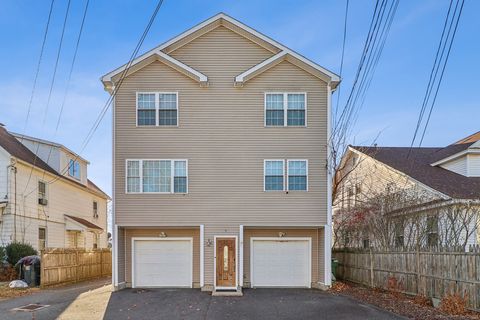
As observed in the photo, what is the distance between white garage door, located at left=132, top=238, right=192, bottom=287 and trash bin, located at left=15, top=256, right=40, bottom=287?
456 cm

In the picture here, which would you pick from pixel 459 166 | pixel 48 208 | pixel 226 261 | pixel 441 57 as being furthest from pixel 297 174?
pixel 48 208

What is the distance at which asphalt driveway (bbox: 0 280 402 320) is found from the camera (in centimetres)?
1203

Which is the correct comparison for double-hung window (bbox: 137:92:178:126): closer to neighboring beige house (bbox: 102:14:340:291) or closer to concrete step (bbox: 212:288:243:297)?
neighboring beige house (bbox: 102:14:340:291)

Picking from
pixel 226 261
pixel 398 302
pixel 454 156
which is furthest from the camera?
pixel 454 156

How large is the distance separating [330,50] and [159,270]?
1065 cm

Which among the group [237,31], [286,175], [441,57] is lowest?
[286,175]

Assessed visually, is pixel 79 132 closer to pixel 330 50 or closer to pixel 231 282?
pixel 231 282

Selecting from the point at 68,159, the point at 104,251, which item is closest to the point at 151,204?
the point at 104,251

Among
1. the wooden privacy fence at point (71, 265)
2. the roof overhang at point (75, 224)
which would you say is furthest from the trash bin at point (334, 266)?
the roof overhang at point (75, 224)

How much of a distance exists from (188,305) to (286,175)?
20.5 feet

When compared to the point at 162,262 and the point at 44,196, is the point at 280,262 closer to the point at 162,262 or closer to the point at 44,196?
the point at 162,262

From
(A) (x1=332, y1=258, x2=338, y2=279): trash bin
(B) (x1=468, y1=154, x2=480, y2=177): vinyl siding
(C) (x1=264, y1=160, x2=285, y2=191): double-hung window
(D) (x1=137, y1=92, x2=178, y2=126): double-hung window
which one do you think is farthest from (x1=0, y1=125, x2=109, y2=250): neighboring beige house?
(B) (x1=468, y1=154, x2=480, y2=177): vinyl siding

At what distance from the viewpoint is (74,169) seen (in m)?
28.6

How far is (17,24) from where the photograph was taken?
1220cm
